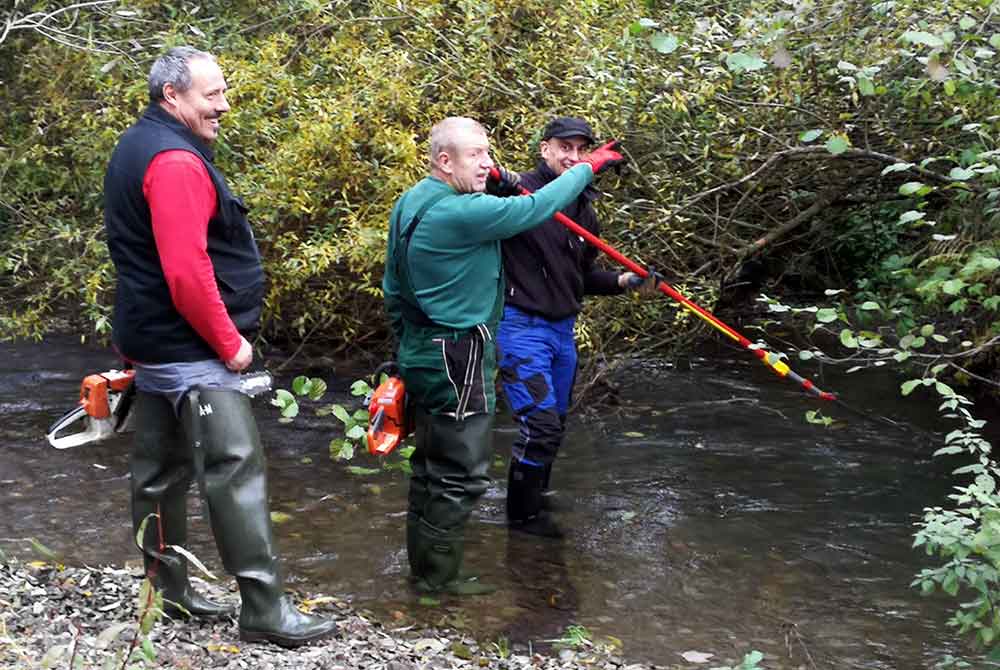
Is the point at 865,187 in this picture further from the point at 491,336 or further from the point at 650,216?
the point at 491,336

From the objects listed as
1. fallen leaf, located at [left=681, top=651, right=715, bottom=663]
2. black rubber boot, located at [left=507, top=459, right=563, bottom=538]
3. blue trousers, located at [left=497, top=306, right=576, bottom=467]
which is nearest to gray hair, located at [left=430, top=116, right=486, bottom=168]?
blue trousers, located at [left=497, top=306, right=576, bottom=467]

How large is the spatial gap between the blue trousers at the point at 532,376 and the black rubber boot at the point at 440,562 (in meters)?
0.79

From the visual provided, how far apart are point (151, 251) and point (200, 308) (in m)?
0.31

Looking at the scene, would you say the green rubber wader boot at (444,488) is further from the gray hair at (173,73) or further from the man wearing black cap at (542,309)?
the gray hair at (173,73)

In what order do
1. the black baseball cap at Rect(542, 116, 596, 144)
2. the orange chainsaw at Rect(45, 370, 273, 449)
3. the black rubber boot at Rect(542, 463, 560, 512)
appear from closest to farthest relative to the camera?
the orange chainsaw at Rect(45, 370, 273, 449)
the black baseball cap at Rect(542, 116, 596, 144)
the black rubber boot at Rect(542, 463, 560, 512)

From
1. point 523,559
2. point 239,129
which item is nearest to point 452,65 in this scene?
point 239,129

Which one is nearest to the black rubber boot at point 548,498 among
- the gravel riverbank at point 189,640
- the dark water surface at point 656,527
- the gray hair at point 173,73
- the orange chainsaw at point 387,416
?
the dark water surface at point 656,527

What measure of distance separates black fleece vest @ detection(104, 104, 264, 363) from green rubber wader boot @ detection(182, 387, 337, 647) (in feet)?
0.67

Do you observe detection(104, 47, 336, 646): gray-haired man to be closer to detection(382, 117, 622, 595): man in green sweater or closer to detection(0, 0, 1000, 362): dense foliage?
detection(382, 117, 622, 595): man in green sweater

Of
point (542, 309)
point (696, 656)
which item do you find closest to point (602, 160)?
point (542, 309)

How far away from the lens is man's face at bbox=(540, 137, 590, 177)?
6199 mm

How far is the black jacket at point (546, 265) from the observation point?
619 centimetres

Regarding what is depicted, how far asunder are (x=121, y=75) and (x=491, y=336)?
4.83 meters

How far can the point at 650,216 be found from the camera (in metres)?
7.59
